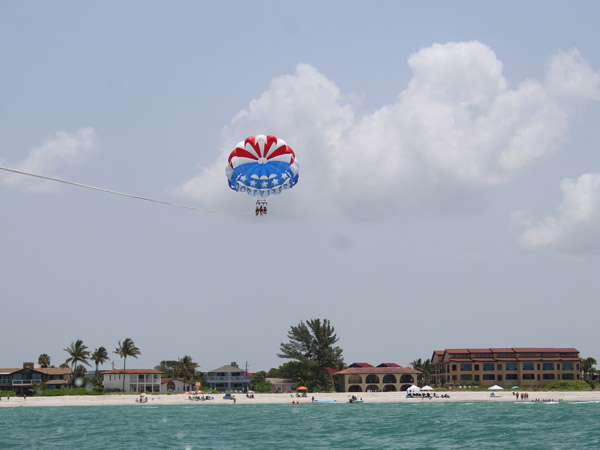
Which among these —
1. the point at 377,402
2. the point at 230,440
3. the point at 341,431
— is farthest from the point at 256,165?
the point at 377,402

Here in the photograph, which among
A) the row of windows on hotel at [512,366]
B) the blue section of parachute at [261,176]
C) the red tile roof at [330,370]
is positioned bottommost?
the red tile roof at [330,370]

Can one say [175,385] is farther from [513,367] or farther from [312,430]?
[312,430]

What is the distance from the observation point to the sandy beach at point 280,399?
103 m

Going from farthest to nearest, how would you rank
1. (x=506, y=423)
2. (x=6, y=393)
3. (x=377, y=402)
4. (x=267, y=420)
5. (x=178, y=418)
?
(x=6, y=393) < (x=377, y=402) < (x=178, y=418) < (x=267, y=420) < (x=506, y=423)

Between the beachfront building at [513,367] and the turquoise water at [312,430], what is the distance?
4900cm

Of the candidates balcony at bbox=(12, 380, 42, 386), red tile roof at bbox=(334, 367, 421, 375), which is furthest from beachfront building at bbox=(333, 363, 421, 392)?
balcony at bbox=(12, 380, 42, 386)

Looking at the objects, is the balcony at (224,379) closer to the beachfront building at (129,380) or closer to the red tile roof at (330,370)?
the beachfront building at (129,380)

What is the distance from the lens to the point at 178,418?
74.5m

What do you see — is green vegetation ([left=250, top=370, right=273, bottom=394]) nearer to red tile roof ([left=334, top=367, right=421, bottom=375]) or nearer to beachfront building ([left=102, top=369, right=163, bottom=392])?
red tile roof ([left=334, top=367, right=421, bottom=375])

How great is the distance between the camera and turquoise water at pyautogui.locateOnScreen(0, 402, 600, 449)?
49062 millimetres

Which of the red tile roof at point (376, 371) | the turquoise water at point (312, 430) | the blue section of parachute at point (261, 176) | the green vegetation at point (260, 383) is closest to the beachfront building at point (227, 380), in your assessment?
the green vegetation at point (260, 383)

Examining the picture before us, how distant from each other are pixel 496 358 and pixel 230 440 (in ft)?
293

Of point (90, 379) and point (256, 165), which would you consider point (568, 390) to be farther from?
point (256, 165)

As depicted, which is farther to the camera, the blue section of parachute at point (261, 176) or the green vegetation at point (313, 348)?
the green vegetation at point (313, 348)
